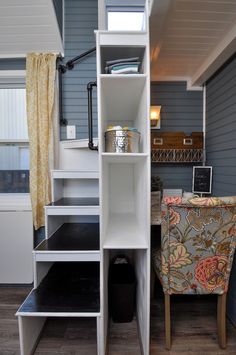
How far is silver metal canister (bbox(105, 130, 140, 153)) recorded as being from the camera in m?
1.27

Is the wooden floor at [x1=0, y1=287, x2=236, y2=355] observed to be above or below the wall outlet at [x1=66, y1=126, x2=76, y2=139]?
below

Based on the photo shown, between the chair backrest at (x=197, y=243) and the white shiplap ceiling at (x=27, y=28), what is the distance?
189 cm

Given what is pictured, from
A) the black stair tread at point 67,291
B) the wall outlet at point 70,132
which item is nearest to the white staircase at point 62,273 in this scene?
the black stair tread at point 67,291

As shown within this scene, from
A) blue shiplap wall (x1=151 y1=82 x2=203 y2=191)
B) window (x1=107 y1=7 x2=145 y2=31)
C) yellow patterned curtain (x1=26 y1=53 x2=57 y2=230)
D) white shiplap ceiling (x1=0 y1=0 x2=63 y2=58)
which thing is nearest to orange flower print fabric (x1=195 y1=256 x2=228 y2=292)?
blue shiplap wall (x1=151 y1=82 x2=203 y2=191)

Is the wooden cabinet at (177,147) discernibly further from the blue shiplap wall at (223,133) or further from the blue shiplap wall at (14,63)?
the blue shiplap wall at (14,63)

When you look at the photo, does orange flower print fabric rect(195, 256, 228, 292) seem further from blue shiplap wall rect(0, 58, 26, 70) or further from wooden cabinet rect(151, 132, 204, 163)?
blue shiplap wall rect(0, 58, 26, 70)

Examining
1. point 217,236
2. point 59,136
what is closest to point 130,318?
point 217,236

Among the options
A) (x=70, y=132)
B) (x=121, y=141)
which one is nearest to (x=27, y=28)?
(x=70, y=132)

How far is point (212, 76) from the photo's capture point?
2.04 meters

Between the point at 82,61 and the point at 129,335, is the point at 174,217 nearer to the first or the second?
the point at 129,335

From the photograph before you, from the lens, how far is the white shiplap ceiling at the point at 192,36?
1.34 m

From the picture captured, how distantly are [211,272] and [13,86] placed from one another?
2.57 metres

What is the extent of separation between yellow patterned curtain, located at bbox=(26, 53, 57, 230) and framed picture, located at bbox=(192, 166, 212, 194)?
1.46 metres

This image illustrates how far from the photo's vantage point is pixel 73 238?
175 centimetres
